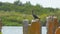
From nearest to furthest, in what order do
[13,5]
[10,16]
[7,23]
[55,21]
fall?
[55,21] < [7,23] < [10,16] < [13,5]

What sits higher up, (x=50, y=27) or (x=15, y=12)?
(x=50, y=27)

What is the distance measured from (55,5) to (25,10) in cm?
65

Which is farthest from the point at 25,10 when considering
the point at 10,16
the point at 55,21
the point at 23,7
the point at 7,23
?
the point at 55,21

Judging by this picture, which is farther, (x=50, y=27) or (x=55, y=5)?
(x=55, y=5)

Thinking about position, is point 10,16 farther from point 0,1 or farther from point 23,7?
point 0,1

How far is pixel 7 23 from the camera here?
3.38 metres

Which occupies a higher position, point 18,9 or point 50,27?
point 50,27

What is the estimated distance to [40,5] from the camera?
4.13m

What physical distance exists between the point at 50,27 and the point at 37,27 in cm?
9

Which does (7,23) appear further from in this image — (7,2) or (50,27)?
(50,27)

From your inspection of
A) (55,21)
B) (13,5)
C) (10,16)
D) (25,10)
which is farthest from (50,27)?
(13,5)

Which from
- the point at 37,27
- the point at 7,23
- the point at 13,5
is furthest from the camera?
the point at 13,5

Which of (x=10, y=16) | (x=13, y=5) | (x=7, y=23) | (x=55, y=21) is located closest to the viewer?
(x=55, y=21)

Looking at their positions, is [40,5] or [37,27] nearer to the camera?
[37,27]
